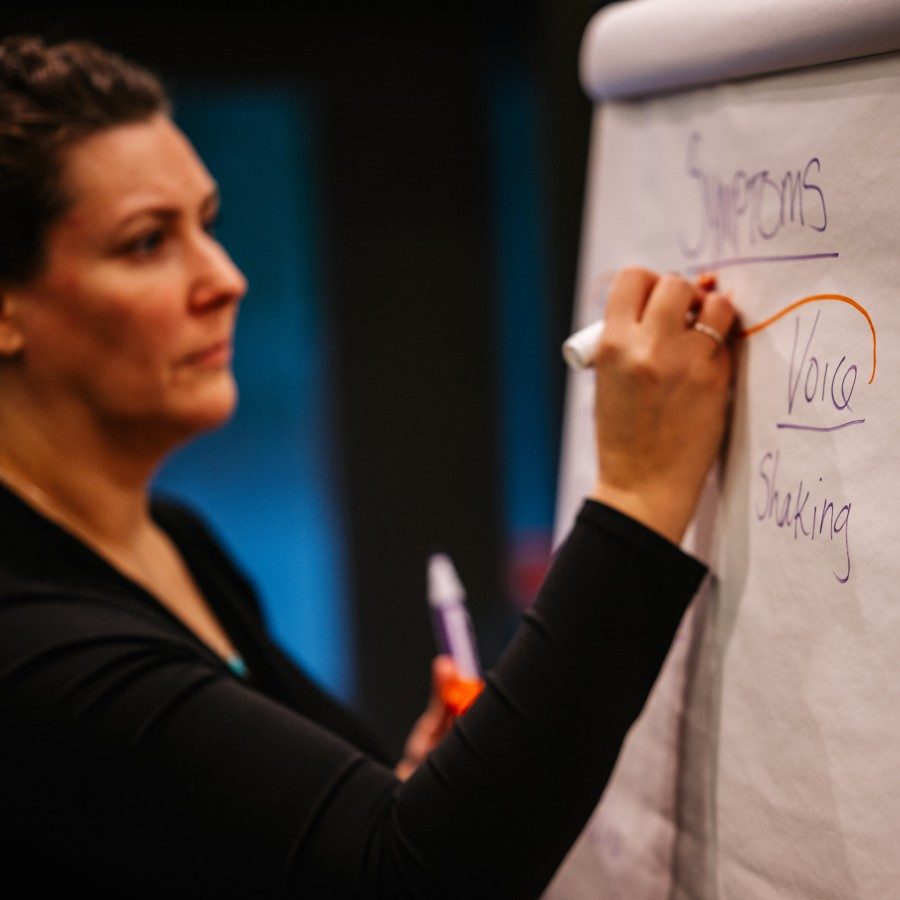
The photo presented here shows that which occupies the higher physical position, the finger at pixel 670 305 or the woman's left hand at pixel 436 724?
the finger at pixel 670 305

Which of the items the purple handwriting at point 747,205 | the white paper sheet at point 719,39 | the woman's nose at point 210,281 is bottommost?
the woman's nose at point 210,281

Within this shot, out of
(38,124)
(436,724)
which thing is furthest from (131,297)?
(436,724)

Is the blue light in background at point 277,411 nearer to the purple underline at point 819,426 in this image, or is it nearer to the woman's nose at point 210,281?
the woman's nose at point 210,281

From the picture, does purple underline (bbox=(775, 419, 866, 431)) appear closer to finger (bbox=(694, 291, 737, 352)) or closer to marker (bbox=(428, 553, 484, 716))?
finger (bbox=(694, 291, 737, 352))

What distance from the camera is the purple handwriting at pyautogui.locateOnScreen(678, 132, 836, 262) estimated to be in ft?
2.14

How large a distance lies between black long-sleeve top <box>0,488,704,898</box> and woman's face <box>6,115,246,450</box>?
0.81 feet

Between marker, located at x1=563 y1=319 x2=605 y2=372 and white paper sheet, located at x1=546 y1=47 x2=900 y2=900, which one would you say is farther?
marker, located at x1=563 y1=319 x2=605 y2=372

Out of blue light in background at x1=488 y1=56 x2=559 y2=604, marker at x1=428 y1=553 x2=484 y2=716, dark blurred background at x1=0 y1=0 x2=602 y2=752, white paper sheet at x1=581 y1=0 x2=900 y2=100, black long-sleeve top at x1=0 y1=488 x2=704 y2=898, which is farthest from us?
blue light in background at x1=488 y1=56 x2=559 y2=604

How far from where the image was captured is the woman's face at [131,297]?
3.04ft

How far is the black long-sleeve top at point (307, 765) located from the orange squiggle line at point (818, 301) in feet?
0.48

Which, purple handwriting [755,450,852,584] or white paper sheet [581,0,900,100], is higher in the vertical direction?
white paper sheet [581,0,900,100]

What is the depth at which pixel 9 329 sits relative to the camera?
0.95 metres

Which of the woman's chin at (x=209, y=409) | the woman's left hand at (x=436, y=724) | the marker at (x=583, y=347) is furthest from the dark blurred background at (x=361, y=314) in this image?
the marker at (x=583, y=347)

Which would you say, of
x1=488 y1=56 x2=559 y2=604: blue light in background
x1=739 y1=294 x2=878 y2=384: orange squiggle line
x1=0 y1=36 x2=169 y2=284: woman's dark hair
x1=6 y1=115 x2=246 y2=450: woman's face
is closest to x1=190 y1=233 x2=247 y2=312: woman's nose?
x1=6 y1=115 x2=246 y2=450: woman's face
